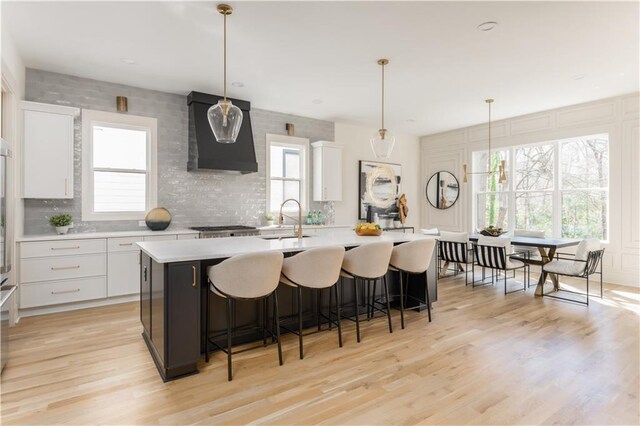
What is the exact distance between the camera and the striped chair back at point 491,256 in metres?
4.79

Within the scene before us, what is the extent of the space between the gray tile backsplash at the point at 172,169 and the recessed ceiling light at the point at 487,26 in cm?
370

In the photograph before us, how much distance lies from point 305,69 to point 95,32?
217cm

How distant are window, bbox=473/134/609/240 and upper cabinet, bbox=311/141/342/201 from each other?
295 cm

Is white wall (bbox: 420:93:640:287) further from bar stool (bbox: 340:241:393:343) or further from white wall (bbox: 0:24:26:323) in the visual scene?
white wall (bbox: 0:24:26:323)

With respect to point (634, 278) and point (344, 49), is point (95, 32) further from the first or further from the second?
point (634, 278)

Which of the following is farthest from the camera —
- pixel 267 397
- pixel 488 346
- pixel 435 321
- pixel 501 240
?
pixel 501 240

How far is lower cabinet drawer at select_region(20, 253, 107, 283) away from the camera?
379 centimetres

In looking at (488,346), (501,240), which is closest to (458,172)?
(501,240)

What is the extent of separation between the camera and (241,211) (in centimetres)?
577

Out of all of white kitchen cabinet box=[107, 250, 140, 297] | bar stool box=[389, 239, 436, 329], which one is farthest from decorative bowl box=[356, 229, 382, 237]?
white kitchen cabinet box=[107, 250, 140, 297]

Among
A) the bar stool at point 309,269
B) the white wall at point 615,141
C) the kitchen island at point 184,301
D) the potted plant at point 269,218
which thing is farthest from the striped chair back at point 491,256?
the potted plant at point 269,218

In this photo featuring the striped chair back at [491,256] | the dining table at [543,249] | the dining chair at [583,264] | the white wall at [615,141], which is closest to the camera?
the dining chair at [583,264]

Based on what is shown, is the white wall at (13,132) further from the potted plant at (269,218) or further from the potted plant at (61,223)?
the potted plant at (269,218)

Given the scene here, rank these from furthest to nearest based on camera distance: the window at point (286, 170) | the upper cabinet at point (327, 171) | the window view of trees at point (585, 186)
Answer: the upper cabinet at point (327, 171) → the window at point (286, 170) → the window view of trees at point (585, 186)
